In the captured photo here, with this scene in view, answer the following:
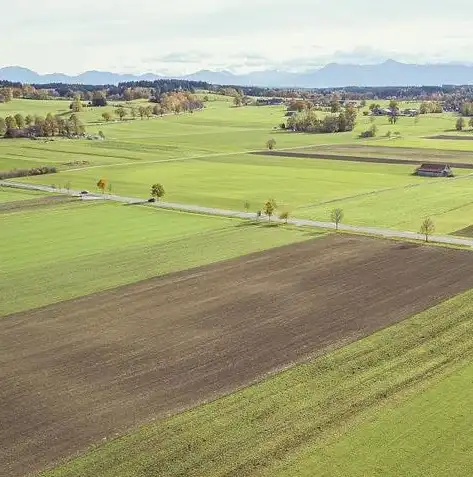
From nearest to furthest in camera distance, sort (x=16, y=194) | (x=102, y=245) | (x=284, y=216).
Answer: (x=102, y=245)
(x=284, y=216)
(x=16, y=194)

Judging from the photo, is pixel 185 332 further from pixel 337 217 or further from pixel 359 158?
pixel 359 158

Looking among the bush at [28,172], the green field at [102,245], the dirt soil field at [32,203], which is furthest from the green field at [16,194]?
the bush at [28,172]

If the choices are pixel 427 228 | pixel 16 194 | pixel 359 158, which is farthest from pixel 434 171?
pixel 16 194

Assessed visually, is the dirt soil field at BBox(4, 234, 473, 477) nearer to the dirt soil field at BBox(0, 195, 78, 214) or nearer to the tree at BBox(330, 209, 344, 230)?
the tree at BBox(330, 209, 344, 230)

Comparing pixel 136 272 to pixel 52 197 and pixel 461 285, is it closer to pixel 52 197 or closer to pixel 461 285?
pixel 461 285

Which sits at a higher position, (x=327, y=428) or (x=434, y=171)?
(x=434, y=171)

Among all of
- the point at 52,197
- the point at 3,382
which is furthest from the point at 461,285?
the point at 52,197

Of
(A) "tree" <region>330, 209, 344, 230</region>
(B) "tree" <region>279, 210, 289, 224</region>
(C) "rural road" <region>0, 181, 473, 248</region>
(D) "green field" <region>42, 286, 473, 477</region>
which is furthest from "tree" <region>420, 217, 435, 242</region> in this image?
(D) "green field" <region>42, 286, 473, 477</region>

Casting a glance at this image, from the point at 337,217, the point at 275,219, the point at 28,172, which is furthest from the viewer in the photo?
the point at 28,172
